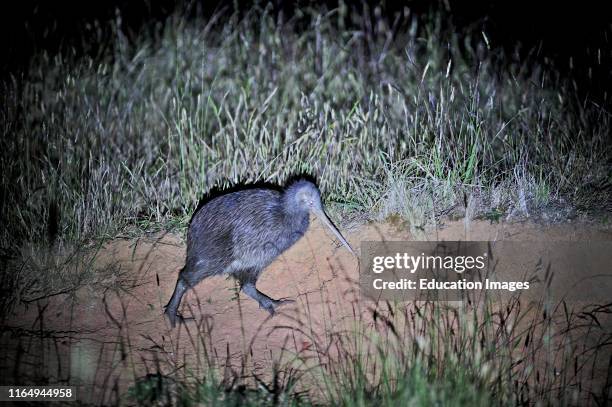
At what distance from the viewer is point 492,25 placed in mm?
6926

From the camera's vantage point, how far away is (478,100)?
495 cm

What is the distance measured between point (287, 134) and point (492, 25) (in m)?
3.25

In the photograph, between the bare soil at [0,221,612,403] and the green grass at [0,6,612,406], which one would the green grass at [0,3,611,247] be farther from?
the bare soil at [0,221,612,403]

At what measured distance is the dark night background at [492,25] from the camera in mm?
5625

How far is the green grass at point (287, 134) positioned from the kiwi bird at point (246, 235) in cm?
72

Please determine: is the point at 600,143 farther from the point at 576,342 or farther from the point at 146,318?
the point at 146,318

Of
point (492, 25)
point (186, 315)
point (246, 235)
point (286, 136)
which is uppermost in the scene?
point (492, 25)

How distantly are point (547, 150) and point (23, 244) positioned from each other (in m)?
4.00

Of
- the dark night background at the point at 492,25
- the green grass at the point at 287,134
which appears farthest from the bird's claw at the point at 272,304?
the dark night background at the point at 492,25

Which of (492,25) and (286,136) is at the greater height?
(492,25)

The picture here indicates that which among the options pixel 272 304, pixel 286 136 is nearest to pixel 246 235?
pixel 272 304

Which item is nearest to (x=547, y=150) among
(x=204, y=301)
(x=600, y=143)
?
(x=600, y=143)

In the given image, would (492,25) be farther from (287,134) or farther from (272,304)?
(272,304)

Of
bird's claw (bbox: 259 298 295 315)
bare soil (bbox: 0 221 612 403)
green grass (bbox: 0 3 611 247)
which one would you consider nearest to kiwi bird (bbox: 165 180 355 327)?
bird's claw (bbox: 259 298 295 315)
